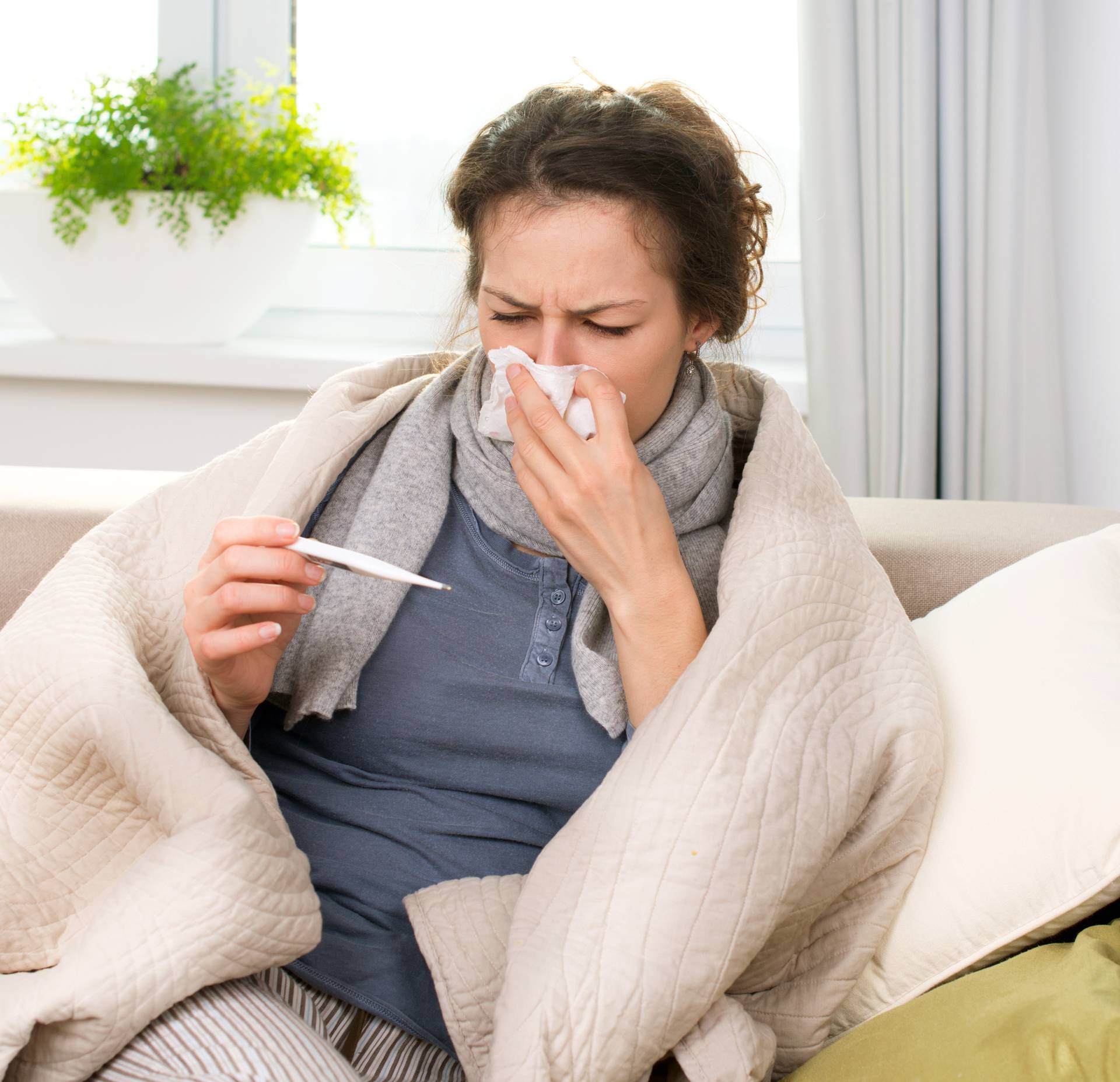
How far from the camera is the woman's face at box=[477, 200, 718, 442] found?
3.43 feet

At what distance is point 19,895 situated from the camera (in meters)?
0.97

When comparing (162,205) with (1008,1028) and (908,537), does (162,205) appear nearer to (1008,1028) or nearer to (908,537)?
(908,537)

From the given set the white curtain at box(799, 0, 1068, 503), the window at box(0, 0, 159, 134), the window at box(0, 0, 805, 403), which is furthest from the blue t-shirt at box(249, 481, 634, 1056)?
the window at box(0, 0, 159, 134)

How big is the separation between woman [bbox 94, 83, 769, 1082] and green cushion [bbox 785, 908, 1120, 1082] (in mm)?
324

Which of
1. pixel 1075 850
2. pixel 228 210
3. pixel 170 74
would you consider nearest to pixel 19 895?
pixel 1075 850

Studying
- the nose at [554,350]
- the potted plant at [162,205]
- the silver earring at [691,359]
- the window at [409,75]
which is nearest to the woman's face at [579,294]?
the nose at [554,350]

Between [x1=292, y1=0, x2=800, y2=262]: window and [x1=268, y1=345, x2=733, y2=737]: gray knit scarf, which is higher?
[x1=292, y1=0, x2=800, y2=262]: window

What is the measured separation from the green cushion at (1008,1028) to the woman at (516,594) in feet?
1.06

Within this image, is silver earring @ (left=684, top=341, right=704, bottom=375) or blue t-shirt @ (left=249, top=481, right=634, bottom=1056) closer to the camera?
blue t-shirt @ (left=249, top=481, right=634, bottom=1056)

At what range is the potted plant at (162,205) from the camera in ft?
7.19

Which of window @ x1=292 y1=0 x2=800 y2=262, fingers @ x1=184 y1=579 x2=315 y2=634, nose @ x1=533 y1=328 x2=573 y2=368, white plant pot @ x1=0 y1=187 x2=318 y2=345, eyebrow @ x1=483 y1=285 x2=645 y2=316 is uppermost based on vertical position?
window @ x1=292 y1=0 x2=800 y2=262

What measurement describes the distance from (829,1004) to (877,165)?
4.81 feet

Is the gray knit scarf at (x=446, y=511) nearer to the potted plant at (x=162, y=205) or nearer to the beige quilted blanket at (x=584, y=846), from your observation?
the beige quilted blanket at (x=584, y=846)

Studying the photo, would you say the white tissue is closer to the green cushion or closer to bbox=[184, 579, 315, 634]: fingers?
bbox=[184, 579, 315, 634]: fingers
